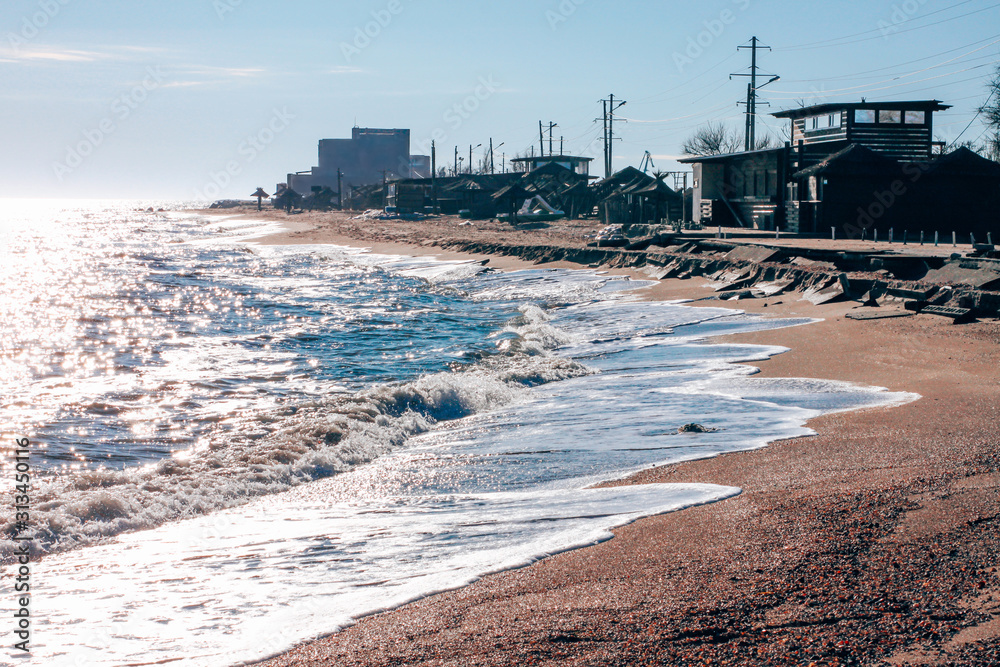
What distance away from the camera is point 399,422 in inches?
366

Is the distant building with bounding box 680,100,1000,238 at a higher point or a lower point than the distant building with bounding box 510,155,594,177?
lower

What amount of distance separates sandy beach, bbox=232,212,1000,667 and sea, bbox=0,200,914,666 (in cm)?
35

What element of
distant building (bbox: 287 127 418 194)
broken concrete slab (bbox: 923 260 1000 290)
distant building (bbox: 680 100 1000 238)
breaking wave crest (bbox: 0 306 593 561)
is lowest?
breaking wave crest (bbox: 0 306 593 561)

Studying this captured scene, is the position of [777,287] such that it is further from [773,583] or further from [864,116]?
[864,116]

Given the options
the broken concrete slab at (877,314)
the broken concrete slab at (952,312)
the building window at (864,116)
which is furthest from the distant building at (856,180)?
the broken concrete slab at (952,312)

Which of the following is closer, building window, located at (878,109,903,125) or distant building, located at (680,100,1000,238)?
distant building, located at (680,100,1000,238)

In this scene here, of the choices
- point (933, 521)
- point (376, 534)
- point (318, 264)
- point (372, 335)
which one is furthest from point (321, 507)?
point (318, 264)

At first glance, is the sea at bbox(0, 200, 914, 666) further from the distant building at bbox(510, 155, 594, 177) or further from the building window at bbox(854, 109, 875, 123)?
the distant building at bbox(510, 155, 594, 177)

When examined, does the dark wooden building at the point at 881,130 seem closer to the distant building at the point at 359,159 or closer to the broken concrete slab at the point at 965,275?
the broken concrete slab at the point at 965,275

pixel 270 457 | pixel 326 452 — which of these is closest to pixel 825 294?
pixel 326 452

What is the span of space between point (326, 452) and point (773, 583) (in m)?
5.00

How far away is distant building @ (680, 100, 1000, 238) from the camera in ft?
94.3


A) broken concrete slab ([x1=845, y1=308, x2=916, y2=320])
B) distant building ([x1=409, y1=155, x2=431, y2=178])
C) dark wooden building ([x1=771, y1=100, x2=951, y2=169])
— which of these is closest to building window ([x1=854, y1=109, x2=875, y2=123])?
dark wooden building ([x1=771, y1=100, x2=951, y2=169])

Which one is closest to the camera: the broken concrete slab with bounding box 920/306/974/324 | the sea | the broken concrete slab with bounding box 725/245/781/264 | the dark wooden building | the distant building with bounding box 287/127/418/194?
the sea
